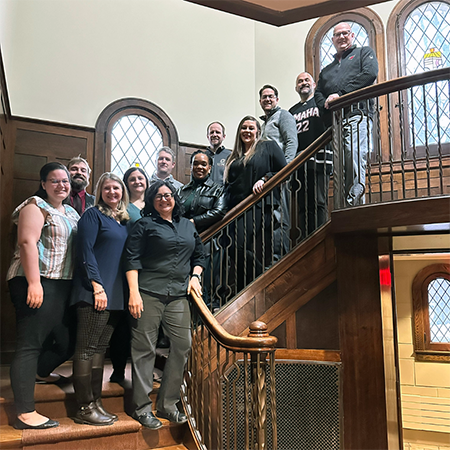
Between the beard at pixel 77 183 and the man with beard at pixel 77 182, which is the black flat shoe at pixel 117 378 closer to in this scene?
the man with beard at pixel 77 182

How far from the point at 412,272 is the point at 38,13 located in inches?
230

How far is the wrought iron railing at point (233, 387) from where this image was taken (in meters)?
2.46

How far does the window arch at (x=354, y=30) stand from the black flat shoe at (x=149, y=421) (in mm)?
4714

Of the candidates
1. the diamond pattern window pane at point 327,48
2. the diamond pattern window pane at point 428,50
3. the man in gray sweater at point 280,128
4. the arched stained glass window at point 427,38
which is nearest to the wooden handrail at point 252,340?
the man in gray sweater at point 280,128

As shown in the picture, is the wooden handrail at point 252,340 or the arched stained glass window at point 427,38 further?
the arched stained glass window at point 427,38

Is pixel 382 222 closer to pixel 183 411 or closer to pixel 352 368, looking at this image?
pixel 352 368

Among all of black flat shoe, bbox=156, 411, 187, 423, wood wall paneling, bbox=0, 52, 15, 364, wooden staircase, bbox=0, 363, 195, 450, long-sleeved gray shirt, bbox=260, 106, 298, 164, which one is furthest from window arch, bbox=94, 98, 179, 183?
black flat shoe, bbox=156, 411, 187, 423

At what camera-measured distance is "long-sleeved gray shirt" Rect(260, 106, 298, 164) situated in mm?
4164

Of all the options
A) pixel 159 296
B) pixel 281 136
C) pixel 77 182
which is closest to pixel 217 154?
pixel 281 136

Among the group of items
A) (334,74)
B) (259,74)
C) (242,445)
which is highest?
(259,74)

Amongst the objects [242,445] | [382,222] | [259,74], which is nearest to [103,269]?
[242,445]

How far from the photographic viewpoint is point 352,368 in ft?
11.5

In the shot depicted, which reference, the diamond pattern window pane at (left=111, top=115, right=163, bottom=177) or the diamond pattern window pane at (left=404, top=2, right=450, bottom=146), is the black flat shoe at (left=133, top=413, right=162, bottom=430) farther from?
the diamond pattern window pane at (left=404, top=2, right=450, bottom=146)

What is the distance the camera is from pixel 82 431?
257 cm
